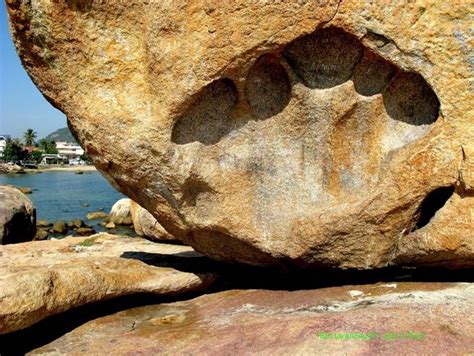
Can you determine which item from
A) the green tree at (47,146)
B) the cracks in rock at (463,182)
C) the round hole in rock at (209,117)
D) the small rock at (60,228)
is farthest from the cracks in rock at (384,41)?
the green tree at (47,146)

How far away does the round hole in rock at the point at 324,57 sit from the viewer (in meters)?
5.88

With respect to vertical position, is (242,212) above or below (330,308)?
above

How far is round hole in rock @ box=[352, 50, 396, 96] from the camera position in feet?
19.4

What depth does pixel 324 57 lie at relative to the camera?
604cm

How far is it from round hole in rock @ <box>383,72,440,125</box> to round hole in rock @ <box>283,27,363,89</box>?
504mm

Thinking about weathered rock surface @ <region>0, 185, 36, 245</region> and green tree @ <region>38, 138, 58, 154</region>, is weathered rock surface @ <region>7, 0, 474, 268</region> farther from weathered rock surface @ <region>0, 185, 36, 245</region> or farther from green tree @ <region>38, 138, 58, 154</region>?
green tree @ <region>38, 138, 58, 154</region>

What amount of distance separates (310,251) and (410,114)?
1879 mm

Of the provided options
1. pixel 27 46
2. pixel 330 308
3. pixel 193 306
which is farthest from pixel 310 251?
pixel 27 46

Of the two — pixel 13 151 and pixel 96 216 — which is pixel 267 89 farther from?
pixel 13 151

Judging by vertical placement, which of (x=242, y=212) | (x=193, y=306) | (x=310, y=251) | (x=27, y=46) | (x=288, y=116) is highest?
(x=27, y=46)

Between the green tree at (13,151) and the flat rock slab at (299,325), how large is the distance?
91266 millimetres

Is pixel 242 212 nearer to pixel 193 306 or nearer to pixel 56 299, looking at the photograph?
pixel 193 306

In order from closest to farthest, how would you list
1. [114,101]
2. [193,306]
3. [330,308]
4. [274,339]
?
1. [274,339]
2. [330,308]
3. [114,101]
4. [193,306]

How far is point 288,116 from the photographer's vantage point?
6.23 meters
